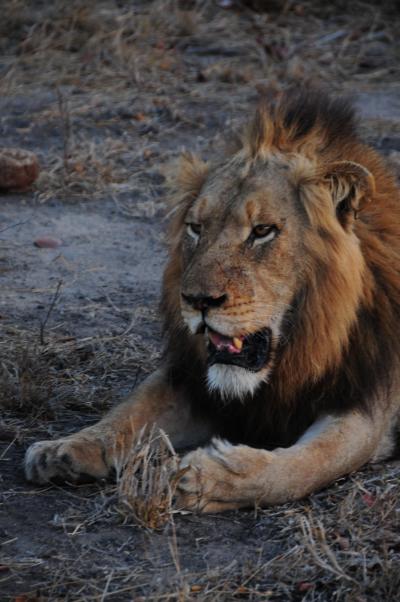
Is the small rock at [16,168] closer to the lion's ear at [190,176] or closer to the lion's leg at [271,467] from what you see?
the lion's ear at [190,176]

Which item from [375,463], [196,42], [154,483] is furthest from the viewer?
[196,42]

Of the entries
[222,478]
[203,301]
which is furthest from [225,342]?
[222,478]

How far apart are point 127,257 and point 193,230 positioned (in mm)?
2667

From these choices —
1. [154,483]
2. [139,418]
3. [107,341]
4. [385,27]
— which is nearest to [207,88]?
[385,27]

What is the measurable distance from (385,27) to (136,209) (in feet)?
15.0

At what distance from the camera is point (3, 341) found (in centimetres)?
542

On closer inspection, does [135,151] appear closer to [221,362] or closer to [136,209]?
[136,209]

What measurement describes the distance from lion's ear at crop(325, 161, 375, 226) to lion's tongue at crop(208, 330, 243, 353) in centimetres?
55

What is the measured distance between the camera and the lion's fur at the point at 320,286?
13.1 ft

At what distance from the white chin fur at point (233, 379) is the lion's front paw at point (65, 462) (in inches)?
19.1

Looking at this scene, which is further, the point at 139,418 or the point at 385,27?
the point at 385,27

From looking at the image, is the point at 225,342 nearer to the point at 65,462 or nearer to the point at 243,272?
the point at 243,272

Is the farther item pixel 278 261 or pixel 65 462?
pixel 65 462

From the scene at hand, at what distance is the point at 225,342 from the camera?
3863mm
